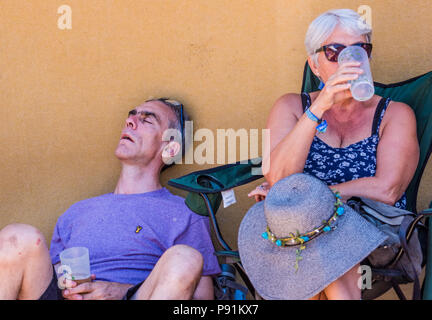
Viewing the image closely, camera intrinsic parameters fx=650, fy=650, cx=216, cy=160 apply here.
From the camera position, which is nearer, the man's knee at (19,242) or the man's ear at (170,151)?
the man's knee at (19,242)

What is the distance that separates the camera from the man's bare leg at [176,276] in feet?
6.80

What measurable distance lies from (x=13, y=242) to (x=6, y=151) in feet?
5.47

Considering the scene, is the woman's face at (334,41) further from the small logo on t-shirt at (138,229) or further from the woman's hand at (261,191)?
the small logo on t-shirt at (138,229)

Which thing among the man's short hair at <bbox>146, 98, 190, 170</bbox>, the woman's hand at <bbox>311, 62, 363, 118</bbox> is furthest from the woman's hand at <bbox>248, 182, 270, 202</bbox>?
the man's short hair at <bbox>146, 98, 190, 170</bbox>

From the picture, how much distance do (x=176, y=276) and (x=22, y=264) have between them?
0.54 meters

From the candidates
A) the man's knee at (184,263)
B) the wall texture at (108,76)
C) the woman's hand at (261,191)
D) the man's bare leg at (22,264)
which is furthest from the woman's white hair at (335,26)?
the man's bare leg at (22,264)

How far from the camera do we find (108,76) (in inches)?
147

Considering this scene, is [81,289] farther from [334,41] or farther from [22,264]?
[334,41]

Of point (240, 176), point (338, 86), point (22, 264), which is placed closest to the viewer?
point (22, 264)

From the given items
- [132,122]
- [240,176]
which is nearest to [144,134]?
[132,122]

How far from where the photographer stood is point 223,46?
143 inches

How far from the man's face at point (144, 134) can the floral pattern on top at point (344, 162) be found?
96 centimetres

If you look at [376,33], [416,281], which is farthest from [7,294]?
[376,33]

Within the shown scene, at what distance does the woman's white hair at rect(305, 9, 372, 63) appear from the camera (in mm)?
2646
